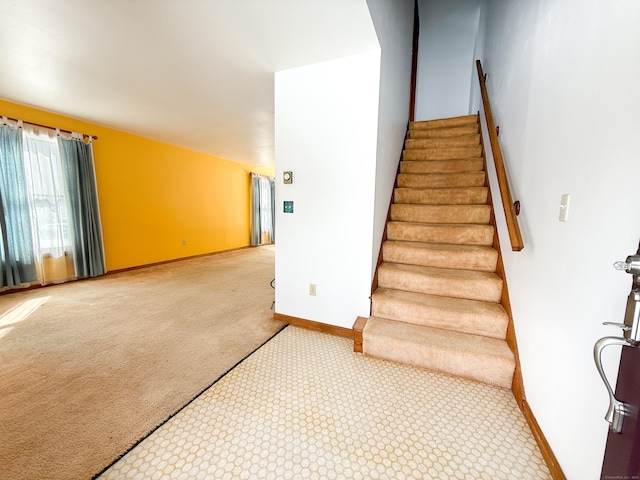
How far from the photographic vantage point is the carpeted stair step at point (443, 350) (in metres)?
1.62

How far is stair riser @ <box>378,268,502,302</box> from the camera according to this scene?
6.57ft

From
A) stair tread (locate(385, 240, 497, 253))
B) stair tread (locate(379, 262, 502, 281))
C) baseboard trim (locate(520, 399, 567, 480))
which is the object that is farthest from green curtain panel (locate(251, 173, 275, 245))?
baseboard trim (locate(520, 399, 567, 480))

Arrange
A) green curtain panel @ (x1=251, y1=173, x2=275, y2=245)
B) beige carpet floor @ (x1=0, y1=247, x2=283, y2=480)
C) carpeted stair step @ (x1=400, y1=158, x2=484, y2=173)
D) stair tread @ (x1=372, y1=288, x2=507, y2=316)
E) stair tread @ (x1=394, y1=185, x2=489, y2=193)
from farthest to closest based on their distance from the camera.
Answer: green curtain panel @ (x1=251, y1=173, x2=275, y2=245) < carpeted stair step @ (x1=400, y1=158, x2=484, y2=173) < stair tread @ (x1=394, y1=185, x2=489, y2=193) < stair tread @ (x1=372, y1=288, x2=507, y2=316) < beige carpet floor @ (x1=0, y1=247, x2=283, y2=480)

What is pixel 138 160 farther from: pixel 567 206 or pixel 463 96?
pixel 463 96

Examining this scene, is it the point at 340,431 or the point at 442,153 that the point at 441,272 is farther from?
the point at 442,153

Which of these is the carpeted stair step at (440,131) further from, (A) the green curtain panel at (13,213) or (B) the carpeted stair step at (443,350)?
(A) the green curtain panel at (13,213)

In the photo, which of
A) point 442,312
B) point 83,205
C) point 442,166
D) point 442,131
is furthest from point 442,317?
point 83,205

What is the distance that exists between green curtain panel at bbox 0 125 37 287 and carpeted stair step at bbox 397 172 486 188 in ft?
15.0

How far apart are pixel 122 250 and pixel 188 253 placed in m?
1.34

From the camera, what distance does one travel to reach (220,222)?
6.30m

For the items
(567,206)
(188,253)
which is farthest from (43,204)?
(567,206)

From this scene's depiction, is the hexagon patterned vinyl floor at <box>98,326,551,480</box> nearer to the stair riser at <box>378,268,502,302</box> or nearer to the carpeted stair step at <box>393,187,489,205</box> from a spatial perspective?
the stair riser at <box>378,268,502,302</box>

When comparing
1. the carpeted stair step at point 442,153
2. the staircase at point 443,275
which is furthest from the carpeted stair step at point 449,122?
the carpeted stair step at point 442,153

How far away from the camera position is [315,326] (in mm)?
2332
